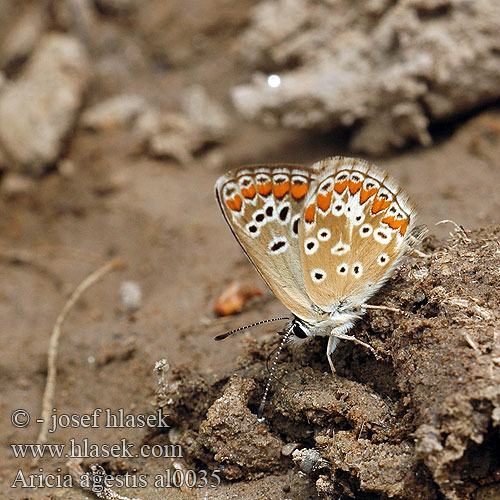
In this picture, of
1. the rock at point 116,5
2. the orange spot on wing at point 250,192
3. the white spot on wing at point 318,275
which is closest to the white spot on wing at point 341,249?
the white spot on wing at point 318,275

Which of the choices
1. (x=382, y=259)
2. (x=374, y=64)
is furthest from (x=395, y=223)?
(x=374, y=64)

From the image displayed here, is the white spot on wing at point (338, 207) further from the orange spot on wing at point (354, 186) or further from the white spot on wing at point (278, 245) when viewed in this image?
the white spot on wing at point (278, 245)

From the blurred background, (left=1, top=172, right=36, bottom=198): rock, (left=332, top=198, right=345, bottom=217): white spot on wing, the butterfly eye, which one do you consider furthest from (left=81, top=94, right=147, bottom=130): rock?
the butterfly eye

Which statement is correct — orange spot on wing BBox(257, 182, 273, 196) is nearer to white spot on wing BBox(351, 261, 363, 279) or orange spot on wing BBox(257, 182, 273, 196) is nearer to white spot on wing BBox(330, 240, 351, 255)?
white spot on wing BBox(330, 240, 351, 255)

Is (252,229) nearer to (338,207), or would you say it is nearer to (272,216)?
(272,216)

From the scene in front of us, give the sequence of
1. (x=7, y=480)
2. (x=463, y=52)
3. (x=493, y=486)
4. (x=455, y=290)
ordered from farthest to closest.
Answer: (x=463, y=52)
(x=7, y=480)
(x=455, y=290)
(x=493, y=486)

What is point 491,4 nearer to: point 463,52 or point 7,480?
point 463,52

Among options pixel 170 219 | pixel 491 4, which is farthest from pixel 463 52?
pixel 170 219
